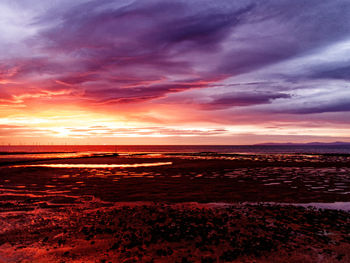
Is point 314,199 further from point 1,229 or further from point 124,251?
point 1,229

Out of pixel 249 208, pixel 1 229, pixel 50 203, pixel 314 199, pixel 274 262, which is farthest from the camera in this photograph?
pixel 314 199

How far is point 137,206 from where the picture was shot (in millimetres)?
16844

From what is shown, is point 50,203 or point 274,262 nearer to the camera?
point 274,262

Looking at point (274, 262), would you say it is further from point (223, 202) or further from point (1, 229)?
point (1, 229)

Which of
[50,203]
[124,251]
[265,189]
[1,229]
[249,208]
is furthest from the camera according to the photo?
[265,189]

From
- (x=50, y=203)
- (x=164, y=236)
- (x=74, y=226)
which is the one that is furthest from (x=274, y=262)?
(x=50, y=203)

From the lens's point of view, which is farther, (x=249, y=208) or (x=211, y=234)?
(x=249, y=208)

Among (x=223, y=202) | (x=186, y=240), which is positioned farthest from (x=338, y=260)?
(x=223, y=202)

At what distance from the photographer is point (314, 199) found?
1925cm

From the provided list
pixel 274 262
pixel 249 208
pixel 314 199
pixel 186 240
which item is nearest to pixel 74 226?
pixel 186 240

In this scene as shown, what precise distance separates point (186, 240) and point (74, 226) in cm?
567

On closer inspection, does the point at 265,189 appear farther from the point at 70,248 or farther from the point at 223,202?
the point at 70,248

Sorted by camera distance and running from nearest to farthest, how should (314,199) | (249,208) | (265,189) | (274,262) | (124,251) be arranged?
(274,262), (124,251), (249,208), (314,199), (265,189)

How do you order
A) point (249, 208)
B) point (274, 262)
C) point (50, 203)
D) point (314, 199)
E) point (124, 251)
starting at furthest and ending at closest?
1. point (314, 199)
2. point (50, 203)
3. point (249, 208)
4. point (124, 251)
5. point (274, 262)
